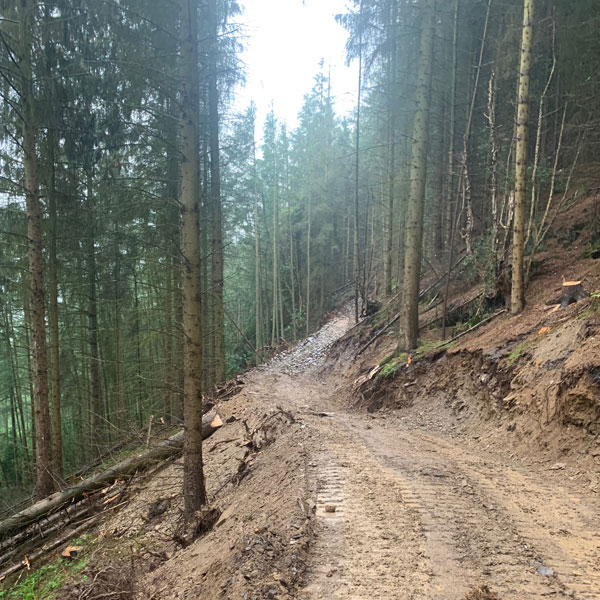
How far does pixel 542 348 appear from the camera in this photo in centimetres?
684

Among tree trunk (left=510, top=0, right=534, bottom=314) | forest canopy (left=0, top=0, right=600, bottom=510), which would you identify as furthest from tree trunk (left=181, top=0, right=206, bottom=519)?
tree trunk (left=510, top=0, right=534, bottom=314)

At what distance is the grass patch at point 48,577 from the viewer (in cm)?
619

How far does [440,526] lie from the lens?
11.8ft

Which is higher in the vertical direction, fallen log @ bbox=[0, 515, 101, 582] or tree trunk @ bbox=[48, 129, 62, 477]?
tree trunk @ bbox=[48, 129, 62, 477]

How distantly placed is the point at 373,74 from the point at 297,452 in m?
14.8

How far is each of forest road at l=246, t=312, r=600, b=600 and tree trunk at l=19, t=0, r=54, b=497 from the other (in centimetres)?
547

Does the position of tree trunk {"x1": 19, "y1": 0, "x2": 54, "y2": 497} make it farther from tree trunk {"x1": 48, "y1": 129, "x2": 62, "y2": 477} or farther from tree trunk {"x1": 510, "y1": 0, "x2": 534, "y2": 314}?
tree trunk {"x1": 510, "y1": 0, "x2": 534, "y2": 314}

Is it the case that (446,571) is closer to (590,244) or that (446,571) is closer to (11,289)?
(590,244)

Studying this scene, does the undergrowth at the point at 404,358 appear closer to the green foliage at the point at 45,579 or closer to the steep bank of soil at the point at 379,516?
the steep bank of soil at the point at 379,516

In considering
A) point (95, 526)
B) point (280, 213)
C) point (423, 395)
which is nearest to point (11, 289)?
point (95, 526)

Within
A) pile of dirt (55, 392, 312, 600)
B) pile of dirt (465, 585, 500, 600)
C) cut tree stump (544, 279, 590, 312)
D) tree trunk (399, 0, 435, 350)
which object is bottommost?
pile of dirt (55, 392, 312, 600)

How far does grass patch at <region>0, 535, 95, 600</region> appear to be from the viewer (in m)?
6.19

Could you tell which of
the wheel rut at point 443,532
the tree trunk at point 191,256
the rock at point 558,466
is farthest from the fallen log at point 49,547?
the rock at point 558,466

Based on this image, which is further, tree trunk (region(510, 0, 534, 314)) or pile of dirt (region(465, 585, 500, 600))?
tree trunk (region(510, 0, 534, 314))
